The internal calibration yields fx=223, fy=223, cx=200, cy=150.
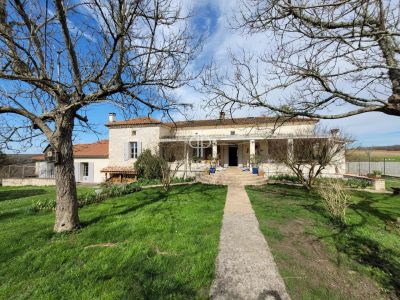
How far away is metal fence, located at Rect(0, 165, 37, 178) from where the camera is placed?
958 inches

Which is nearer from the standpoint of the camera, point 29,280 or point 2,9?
point 29,280

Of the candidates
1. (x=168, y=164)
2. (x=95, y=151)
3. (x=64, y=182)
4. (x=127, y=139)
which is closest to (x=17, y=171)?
(x=95, y=151)

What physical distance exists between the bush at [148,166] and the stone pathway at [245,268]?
41.6ft

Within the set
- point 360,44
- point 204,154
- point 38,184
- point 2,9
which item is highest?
point 2,9

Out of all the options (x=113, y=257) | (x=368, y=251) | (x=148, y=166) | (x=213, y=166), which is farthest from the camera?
(x=213, y=166)

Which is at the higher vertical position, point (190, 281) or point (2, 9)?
point (2, 9)

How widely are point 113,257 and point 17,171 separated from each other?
28648 millimetres

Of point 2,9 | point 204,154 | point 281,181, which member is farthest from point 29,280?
point 204,154

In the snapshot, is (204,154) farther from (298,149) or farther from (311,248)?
(311,248)

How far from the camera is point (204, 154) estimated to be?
24.7m

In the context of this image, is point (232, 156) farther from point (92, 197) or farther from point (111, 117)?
point (92, 197)

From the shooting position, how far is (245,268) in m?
3.88

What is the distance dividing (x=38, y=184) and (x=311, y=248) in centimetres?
2645

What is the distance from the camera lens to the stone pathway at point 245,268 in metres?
3.21
